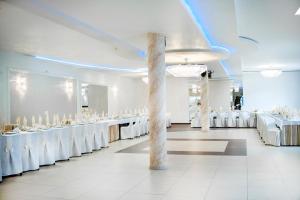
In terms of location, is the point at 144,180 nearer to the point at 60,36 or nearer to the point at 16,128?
the point at 16,128

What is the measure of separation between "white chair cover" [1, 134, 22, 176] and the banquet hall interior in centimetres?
2

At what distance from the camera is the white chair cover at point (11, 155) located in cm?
625

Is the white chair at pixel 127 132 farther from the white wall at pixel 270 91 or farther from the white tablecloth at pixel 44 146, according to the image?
the white wall at pixel 270 91

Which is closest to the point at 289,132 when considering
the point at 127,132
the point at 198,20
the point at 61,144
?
the point at 198,20

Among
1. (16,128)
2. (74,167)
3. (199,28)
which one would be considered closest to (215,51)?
(199,28)

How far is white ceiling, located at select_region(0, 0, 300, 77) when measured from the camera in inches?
206

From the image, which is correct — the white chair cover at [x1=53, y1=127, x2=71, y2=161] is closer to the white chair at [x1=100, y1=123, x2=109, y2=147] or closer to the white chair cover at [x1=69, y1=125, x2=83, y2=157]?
the white chair cover at [x1=69, y1=125, x2=83, y2=157]

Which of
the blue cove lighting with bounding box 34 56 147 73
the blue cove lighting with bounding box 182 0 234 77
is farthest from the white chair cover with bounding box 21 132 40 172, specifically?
the blue cove lighting with bounding box 34 56 147 73

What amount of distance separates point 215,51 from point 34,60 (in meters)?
5.67

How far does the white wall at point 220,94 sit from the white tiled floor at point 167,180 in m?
14.0

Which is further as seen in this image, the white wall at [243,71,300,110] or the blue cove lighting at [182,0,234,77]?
the white wall at [243,71,300,110]

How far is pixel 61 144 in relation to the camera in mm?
7879

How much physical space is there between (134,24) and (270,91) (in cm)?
1565

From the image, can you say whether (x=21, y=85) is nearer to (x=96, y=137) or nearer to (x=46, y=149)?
(x=96, y=137)
